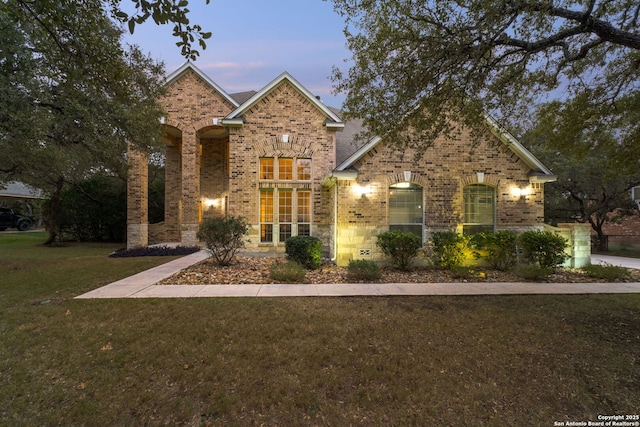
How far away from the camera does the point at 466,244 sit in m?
9.45

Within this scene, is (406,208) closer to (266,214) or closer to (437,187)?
(437,187)

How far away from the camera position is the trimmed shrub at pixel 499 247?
940cm

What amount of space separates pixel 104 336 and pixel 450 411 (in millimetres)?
4624

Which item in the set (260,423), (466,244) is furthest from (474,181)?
(260,423)

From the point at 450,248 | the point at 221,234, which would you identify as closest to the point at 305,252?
the point at 221,234

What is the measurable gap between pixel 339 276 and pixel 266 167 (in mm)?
6267

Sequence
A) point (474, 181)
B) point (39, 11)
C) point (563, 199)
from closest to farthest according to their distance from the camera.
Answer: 1. point (39, 11)
2. point (474, 181)
3. point (563, 199)

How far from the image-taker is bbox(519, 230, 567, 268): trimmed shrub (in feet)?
29.9

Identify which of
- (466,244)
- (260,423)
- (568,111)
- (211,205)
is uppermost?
(568,111)

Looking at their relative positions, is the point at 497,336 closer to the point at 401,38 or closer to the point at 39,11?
the point at 401,38

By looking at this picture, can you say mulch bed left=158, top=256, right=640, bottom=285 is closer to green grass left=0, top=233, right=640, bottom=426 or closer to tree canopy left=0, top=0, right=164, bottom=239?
green grass left=0, top=233, right=640, bottom=426

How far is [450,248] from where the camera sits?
9344 mm

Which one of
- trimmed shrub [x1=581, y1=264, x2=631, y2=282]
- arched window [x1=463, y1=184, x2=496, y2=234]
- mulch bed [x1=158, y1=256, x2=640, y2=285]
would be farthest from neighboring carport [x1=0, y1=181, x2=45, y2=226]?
trimmed shrub [x1=581, y1=264, x2=631, y2=282]

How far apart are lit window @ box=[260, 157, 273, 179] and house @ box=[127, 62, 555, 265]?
0.14 feet
